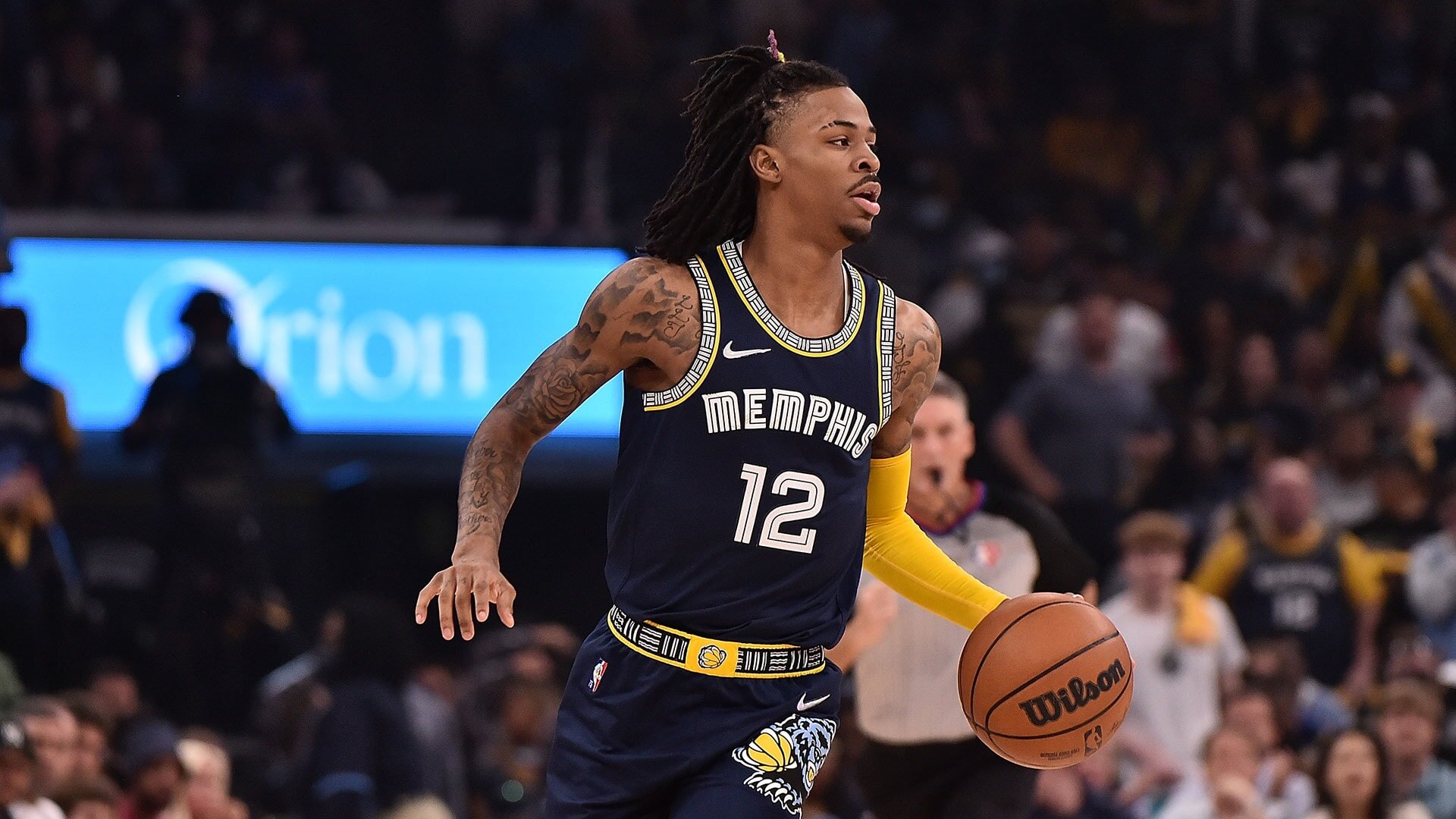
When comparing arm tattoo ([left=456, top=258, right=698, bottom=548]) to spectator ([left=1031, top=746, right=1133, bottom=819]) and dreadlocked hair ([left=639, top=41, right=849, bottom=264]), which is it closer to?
dreadlocked hair ([left=639, top=41, right=849, bottom=264])

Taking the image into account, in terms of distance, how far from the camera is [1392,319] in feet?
41.1

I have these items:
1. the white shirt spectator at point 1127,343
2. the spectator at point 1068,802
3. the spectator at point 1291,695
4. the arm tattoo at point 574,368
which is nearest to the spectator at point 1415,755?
the spectator at point 1291,695

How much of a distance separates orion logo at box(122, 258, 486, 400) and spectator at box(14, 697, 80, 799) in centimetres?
336

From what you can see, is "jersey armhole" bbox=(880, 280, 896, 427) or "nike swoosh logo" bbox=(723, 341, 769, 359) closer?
"nike swoosh logo" bbox=(723, 341, 769, 359)

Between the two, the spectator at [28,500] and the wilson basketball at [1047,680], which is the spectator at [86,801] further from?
the wilson basketball at [1047,680]

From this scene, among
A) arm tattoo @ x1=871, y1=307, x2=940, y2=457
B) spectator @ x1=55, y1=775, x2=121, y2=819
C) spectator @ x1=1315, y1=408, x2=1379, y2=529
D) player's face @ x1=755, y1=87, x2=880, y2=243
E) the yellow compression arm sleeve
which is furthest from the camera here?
spectator @ x1=1315, y1=408, x2=1379, y2=529

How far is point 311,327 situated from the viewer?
36.4ft

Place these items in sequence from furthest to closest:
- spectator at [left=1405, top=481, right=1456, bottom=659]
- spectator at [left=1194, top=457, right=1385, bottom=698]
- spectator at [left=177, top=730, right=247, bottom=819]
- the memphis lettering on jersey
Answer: spectator at [left=1194, top=457, right=1385, bottom=698] < spectator at [left=1405, top=481, right=1456, bottom=659] < spectator at [left=177, top=730, right=247, bottom=819] < the memphis lettering on jersey

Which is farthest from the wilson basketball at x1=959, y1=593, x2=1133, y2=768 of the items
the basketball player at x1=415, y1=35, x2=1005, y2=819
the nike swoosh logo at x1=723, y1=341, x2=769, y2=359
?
the nike swoosh logo at x1=723, y1=341, x2=769, y2=359

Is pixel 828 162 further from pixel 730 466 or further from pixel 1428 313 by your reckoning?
pixel 1428 313

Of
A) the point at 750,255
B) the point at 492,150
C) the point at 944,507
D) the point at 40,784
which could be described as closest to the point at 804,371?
the point at 750,255

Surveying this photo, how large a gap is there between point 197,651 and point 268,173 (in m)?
3.71

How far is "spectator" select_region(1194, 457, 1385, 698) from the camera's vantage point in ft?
32.5

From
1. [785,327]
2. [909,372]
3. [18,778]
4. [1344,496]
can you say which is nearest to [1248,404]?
[1344,496]
